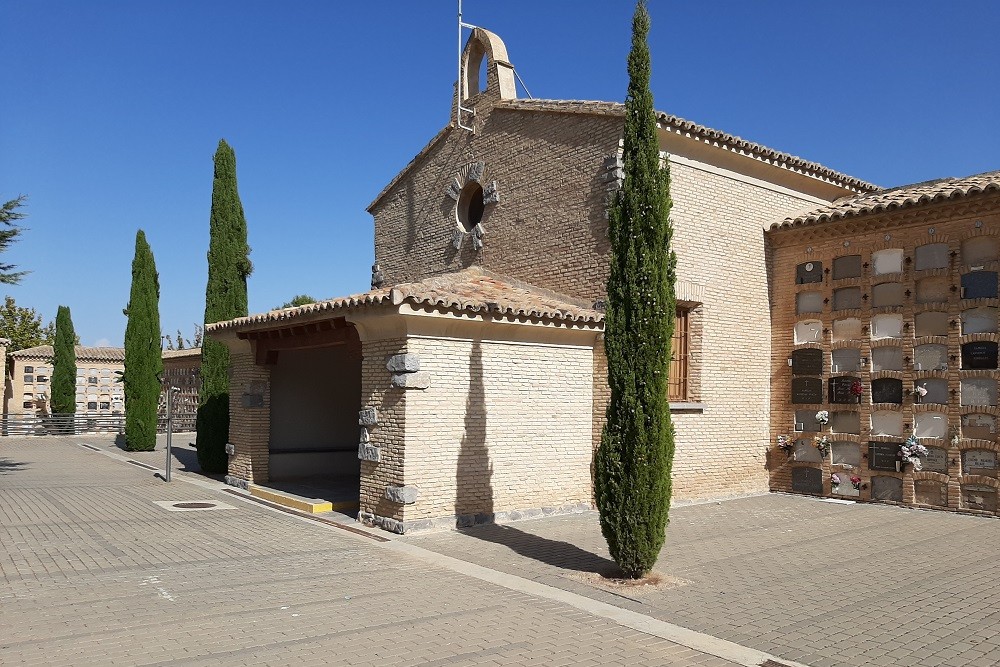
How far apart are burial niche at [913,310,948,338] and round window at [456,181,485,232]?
27.9 feet

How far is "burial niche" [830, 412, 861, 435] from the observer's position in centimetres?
1323

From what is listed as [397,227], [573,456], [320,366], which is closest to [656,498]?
[573,456]

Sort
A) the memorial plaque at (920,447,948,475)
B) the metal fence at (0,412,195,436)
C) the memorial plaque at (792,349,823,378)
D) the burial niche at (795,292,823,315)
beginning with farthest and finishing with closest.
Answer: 1. the metal fence at (0,412,195,436)
2. the burial niche at (795,292,823,315)
3. the memorial plaque at (792,349,823,378)
4. the memorial plaque at (920,447,948,475)

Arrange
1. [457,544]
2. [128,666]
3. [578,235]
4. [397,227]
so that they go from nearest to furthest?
[128,666]
[457,544]
[578,235]
[397,227]

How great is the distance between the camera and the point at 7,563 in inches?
319

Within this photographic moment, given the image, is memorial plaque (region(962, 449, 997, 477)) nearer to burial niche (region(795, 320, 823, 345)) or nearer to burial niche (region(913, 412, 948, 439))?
burial niche (region(913, 412, 948, 439))

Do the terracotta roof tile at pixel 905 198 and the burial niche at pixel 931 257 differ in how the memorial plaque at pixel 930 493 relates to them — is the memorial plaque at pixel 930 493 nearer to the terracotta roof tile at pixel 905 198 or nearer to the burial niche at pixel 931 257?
the burial niche at pixel 931 257

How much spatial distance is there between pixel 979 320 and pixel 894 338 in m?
1.29

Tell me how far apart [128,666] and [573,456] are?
25.7 ft

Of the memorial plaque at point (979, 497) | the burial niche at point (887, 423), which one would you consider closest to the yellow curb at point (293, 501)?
Answer: the burial niche at point (887, 423)

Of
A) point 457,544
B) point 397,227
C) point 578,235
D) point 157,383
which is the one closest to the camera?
point 457,544

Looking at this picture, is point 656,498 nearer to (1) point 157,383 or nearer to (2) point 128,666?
(2) point 128,666

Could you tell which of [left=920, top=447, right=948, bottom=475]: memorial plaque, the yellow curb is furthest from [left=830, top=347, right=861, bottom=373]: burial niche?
the yellow curb

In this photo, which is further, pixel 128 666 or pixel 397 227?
pixel 397 227
